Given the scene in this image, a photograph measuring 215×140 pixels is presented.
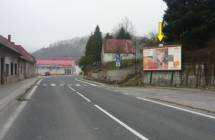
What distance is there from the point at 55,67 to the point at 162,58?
126229mm

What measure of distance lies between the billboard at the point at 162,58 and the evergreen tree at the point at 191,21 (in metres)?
2.14

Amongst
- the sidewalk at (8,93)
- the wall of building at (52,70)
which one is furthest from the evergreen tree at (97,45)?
the sidewalk at (8,93)

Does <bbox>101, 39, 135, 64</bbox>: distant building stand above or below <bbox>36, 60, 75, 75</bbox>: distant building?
above

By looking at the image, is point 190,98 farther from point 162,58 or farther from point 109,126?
point 162,58

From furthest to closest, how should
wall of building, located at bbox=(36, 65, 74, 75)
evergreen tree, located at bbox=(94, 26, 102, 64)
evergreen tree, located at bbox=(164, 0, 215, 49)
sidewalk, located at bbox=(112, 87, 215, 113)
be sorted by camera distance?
wall of building, located at bbox=(36, 65, 74, 75) → evergreen tree, located at bbox=(94, 26, 102, 64) → evergreen tree, located at bbox=(164, 0, 215, 49) → sidewalk, located at bbox=(112, 87, 215, 113)

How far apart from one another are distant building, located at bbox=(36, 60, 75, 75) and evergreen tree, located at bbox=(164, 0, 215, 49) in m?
123

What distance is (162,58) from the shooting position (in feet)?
131

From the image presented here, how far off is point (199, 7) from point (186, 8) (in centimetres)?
134

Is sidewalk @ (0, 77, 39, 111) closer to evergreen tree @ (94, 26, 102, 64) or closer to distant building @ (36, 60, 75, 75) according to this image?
evergreen tree @ (94, 26, 102, 64)

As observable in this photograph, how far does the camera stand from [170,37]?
42.3 metres

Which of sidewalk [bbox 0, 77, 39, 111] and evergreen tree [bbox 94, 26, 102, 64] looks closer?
sidewalk [bbox 0, 77, 39, 111]

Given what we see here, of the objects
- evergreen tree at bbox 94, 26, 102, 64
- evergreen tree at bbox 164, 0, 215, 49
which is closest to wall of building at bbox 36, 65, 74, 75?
Answer: evergreen tree at bbox 94, 26, 102, 64

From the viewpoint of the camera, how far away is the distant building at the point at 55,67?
162125mm

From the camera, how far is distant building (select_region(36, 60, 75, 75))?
162 m
